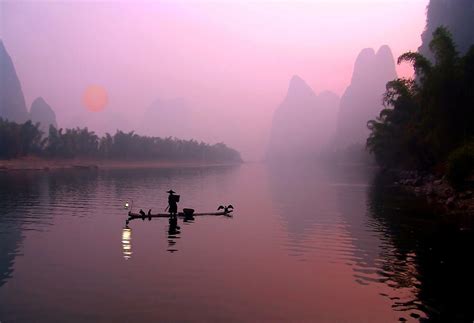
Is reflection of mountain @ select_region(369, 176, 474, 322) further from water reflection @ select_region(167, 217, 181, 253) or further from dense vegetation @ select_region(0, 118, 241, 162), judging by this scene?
dense vegetation @ select_region(0, 118, 241, 162)

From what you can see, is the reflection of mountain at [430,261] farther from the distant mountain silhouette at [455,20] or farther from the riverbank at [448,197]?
the distant mountain silhouette at [455,20]

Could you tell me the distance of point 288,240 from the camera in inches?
904

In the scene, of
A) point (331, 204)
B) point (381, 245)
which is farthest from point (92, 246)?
point (331, 204)

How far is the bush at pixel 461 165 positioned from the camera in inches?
1235

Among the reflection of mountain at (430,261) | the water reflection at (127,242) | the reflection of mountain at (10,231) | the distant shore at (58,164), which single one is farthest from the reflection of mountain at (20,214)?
the distant shore at (58,164)

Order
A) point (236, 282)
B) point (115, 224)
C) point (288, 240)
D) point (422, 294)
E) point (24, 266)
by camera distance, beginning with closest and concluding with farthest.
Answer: point (422, 294)
point (236, 282)
point (24, 266)
point (288, 240)
point (115, 224)

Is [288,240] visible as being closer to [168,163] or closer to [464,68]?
[464,68]

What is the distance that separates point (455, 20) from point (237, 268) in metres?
145

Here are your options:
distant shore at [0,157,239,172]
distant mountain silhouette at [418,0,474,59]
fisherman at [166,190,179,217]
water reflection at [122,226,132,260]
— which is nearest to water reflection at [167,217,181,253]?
fisherman at [166,190,179,217]

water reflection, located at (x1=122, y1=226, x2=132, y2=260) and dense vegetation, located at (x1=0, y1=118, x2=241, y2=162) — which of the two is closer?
water reflection, located at (x1=122, y1=226, x2=132, y2=260)

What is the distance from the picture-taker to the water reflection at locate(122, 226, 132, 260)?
1929cm

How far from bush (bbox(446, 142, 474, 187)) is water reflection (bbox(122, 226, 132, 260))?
2460cm

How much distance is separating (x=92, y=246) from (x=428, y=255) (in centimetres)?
1608

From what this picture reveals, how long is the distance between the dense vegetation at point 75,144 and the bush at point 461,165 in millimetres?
106748
